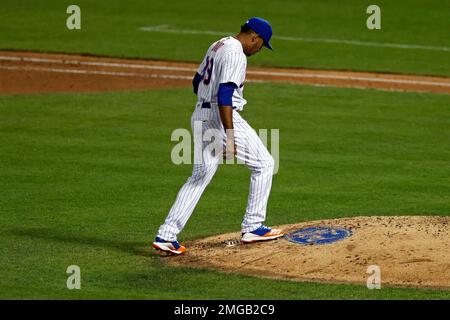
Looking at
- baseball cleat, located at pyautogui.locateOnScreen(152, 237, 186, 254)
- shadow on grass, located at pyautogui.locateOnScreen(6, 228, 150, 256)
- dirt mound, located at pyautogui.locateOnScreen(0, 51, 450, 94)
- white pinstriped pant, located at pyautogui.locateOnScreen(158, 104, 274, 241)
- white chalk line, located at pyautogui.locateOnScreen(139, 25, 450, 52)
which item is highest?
white chalk line, located at pyautogui.locateOnScreen(139, 25, 450, 52)

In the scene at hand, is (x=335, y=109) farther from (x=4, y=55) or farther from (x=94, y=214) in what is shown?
(x=4, y=55)

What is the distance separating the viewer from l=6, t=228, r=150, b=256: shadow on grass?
10133 millimetres

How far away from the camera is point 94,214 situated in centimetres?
1148

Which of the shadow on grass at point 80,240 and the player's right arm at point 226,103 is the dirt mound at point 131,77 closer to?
the shadow on grass at point 80,240

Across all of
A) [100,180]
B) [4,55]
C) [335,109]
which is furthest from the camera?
[4,55]

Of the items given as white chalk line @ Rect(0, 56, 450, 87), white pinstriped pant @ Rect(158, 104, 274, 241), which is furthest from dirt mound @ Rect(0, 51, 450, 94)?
white pinstriped pant @ Rect(158, 104, 274, 241)

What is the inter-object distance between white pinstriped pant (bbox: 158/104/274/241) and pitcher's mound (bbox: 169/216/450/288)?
0.99 feet

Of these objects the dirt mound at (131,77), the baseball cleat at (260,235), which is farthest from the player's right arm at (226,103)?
the dirt mound at (131,77)

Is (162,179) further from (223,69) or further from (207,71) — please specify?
(223,69)

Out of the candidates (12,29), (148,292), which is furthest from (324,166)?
(12,29)

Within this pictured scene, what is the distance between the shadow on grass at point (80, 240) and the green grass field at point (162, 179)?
0.06ft

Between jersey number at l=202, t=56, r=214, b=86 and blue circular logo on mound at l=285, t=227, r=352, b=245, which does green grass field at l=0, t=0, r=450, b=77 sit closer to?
blue circular logo on mound at l=285, t=227, r=352, b=245

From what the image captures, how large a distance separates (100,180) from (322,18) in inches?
636

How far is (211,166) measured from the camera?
9734 mm
